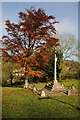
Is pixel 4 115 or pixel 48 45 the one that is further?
pixel 48 45

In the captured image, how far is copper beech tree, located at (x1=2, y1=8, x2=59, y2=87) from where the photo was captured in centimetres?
3164

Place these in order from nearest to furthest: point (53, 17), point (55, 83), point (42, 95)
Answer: point (42, 95), point (55, 83), point (53, 17)

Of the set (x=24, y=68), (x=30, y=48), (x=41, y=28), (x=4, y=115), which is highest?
(x=41, y=28)

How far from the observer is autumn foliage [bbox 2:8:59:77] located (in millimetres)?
31641

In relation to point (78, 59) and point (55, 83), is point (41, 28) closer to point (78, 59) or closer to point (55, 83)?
point (55, 83)

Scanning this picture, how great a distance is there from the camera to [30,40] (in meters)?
32.5

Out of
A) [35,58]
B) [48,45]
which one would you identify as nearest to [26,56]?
[35,58]

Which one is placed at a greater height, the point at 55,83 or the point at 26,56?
the point at 26,56

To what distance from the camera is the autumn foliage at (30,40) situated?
3164 cm

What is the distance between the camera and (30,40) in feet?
107

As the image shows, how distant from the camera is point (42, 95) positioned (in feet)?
78.0

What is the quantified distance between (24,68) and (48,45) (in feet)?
14.3

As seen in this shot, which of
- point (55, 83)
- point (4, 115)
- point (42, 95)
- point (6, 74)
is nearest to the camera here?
point (4, 115)

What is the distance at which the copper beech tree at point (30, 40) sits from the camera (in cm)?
3164
